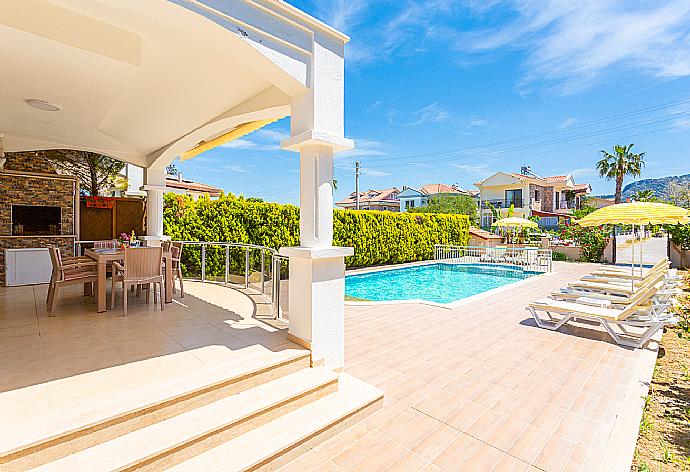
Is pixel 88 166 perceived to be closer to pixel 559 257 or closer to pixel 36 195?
pixel 36 195

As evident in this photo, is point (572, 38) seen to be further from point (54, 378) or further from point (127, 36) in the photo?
point (54, 378)

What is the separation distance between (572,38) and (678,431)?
15186 mm

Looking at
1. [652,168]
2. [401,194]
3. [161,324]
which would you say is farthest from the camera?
[401,194]

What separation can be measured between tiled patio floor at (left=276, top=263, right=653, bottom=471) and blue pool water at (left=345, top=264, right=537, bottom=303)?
5115 millimetres

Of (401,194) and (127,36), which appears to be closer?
(127,36)

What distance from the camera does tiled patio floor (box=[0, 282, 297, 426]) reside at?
3.16m

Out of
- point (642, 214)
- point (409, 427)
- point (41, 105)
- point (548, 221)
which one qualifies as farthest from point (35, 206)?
point (548, 221)

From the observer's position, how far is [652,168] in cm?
3578

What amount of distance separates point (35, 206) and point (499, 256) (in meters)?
18.9

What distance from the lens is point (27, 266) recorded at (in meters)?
8.51

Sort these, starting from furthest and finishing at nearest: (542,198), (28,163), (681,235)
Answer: (542,198), (681,235), (28,163)

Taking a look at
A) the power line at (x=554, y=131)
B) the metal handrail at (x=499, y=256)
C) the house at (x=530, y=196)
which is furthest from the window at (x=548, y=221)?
the metal handrail at (x=499, y=256)

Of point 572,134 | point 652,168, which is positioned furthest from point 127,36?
point 572,134

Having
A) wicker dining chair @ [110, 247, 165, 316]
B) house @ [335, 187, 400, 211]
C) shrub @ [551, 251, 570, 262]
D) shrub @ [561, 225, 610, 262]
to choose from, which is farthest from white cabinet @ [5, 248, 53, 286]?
house @ [335, 187, 400, 211]
